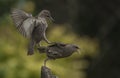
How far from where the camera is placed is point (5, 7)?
18.5ft

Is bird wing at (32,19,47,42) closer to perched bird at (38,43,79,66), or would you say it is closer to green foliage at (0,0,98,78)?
perched bird at (38,43,79,66)

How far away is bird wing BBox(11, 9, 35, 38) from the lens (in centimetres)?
114

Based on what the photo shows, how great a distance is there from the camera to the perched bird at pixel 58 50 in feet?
3.94

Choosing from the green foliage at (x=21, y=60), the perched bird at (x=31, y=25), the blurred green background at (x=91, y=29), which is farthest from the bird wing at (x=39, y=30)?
the blurred green background at (x=91, y=29)

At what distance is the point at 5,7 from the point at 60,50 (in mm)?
4503

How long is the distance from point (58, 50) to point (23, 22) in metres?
0.12

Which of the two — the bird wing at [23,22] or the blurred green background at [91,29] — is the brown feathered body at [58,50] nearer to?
the bird wing at [23,22]

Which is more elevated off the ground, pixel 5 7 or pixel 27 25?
pixel 5 7

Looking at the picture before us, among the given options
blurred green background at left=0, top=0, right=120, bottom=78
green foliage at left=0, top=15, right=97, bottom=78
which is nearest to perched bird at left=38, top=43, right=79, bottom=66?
green foliage at left=0, top=15, right=97, bottom=78

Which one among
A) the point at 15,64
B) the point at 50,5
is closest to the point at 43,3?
the point at 50,5

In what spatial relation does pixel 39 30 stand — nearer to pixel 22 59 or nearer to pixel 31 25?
pixel 31 25

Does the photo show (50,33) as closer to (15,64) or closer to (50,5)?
(15,64)

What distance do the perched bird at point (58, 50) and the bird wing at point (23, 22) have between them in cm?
8

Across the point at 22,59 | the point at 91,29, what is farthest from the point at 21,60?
the point at 91,29
